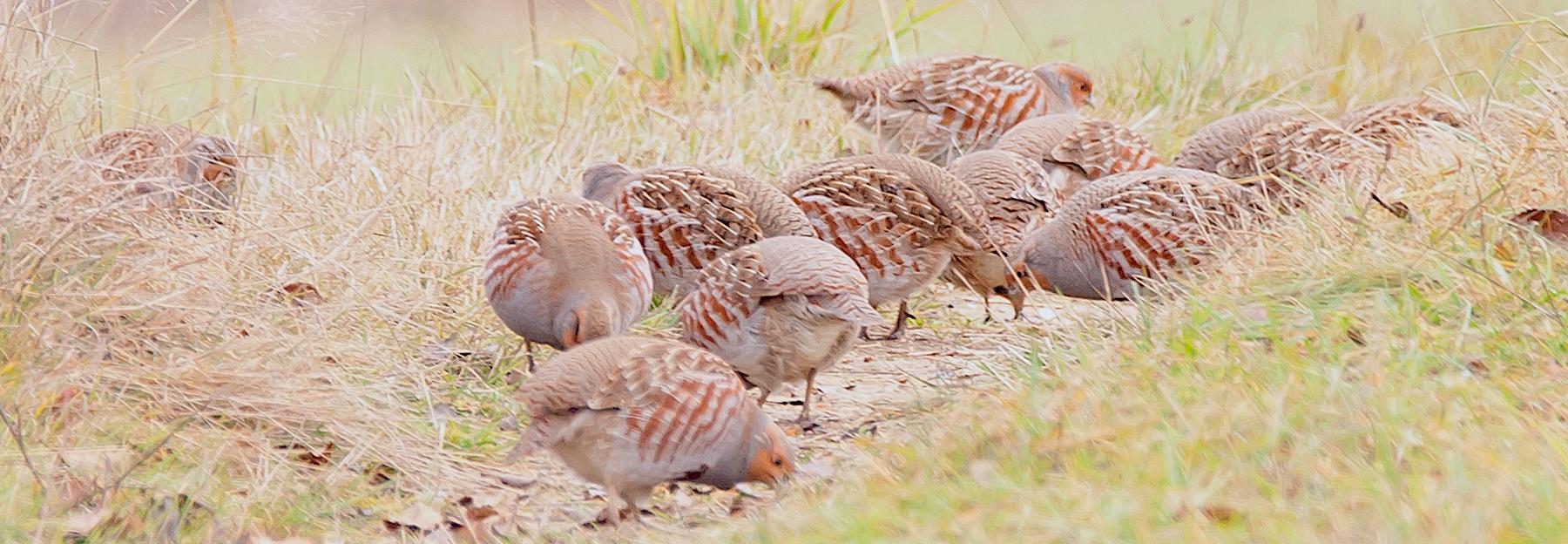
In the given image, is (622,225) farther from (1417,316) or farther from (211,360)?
(1417,316)

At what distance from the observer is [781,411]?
5.69 m

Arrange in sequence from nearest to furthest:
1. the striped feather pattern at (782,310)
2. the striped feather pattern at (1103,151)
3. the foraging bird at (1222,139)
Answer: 1. the striped feather pattern at (782,310)
2. the foraging bird at (1222,139)
3. the striped feather pattern at (1103,151)

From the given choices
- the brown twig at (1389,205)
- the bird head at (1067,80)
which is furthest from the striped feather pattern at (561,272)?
the bird head at (1067,80)

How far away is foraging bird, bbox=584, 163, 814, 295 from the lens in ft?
20.2

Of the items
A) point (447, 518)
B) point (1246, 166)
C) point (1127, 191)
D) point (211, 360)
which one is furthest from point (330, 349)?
point (1246, 166)

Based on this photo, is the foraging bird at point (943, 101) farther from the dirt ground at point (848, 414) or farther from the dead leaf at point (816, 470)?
the dead leaf at point (816, 470)

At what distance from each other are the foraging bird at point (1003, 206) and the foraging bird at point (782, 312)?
1.28 metres

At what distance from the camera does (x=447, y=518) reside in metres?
4.38

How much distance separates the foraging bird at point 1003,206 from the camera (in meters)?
6.53

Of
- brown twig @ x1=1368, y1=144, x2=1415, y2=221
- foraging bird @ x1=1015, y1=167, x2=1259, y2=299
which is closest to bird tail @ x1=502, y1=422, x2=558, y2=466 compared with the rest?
foraging bird @ x1=1015, y1=167, x2=1259, y2=299

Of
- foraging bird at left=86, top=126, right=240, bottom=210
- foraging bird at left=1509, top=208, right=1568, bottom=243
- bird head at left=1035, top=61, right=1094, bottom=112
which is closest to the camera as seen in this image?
foraging bird at left=1509, top=208, right=1568, bottom=243

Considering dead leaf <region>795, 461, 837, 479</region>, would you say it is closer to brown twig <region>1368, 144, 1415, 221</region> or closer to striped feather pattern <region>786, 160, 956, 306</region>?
striped feather pattern <region>786, 160, 956, 306</region>

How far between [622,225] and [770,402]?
0.83m

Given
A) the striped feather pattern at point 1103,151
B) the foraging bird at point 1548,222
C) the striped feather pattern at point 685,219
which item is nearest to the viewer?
the foraging bird at point 1548,222
